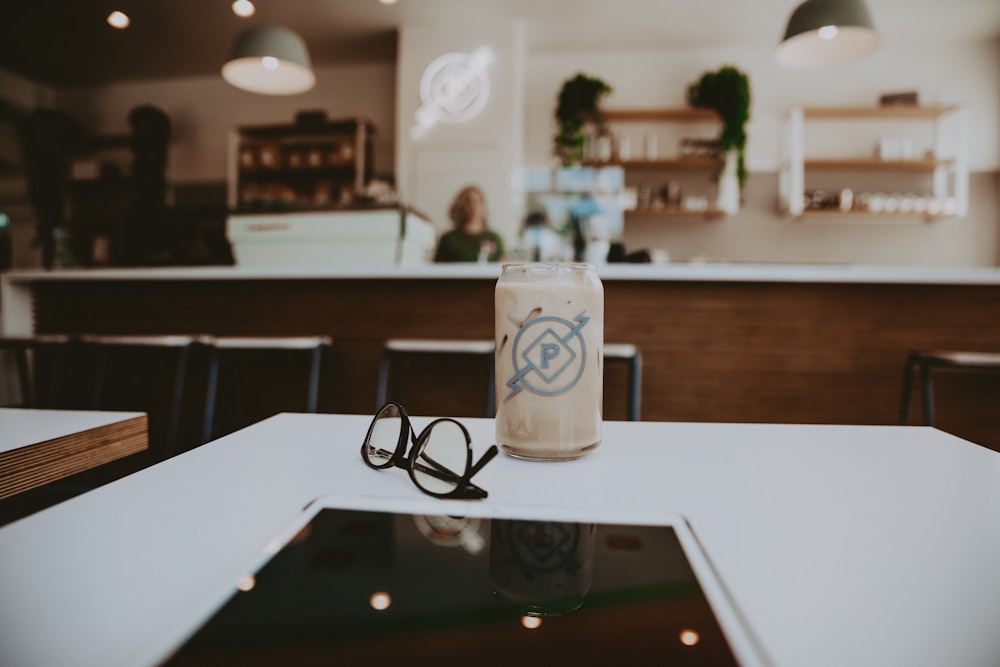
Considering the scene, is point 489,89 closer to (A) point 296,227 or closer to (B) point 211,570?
(A) point 296,227

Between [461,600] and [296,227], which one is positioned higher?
[296,227]

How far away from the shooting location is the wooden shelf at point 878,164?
4.68 metres

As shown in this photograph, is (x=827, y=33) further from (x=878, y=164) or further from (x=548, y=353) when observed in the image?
(x=548, y=353)

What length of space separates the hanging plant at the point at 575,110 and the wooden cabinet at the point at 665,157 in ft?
0.49

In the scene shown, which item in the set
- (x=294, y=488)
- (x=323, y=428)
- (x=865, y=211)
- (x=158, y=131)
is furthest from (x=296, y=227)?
(x=865, y=211)

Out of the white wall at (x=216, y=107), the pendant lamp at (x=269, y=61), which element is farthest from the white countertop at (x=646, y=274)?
the white wall at (x=216, y=107)

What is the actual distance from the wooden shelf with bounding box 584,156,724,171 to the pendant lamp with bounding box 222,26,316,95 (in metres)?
2.53

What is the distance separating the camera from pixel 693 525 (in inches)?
17.9

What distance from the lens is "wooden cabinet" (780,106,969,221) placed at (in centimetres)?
469

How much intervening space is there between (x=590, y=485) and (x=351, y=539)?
0.24 metres

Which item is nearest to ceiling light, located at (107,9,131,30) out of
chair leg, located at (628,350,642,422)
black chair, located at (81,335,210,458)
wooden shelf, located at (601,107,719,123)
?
black chair, located at (81,335,210,458)

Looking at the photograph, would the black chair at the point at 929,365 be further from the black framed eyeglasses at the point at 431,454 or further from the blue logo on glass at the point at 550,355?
the black framed eyeglasses at the point at 431,454

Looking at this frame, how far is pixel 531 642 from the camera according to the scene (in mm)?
288

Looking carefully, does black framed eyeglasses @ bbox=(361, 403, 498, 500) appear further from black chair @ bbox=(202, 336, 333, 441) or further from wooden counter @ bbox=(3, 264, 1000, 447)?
black chair @ bbox=(202, 336, 333, 441)
